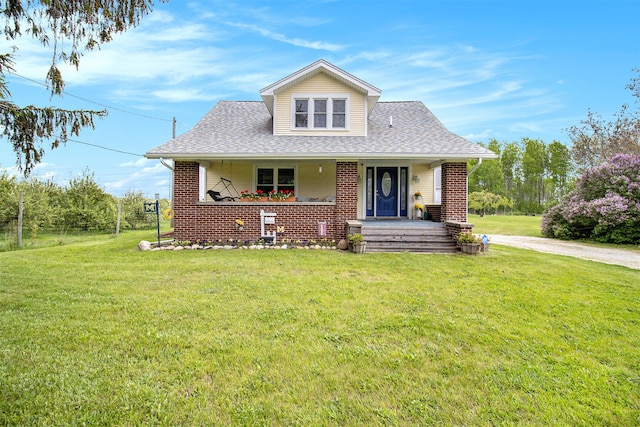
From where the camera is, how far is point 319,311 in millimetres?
4395

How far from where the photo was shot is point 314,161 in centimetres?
1213

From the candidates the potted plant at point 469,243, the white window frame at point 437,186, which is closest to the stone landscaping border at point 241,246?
the potted plant at point 469,243

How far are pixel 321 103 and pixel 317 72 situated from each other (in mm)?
1077

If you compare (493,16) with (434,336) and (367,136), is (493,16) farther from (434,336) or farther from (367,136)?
(434,336)

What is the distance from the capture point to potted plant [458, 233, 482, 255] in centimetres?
908

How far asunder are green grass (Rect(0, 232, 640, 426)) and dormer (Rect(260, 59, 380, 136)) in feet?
23.1

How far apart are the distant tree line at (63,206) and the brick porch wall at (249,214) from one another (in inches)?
244

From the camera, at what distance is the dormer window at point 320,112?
12.0m

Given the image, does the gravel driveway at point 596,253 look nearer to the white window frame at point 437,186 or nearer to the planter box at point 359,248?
the white window frame at point 437,186

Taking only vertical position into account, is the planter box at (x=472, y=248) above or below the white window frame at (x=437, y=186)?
below

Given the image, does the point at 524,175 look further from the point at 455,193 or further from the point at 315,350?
the point at 315,350

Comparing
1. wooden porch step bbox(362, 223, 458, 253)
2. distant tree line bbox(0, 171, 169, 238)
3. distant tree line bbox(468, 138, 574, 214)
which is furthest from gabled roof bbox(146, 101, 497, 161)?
distant tree line bbox(468, 138, 574, 214)

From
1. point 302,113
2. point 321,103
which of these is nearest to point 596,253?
point 321,103

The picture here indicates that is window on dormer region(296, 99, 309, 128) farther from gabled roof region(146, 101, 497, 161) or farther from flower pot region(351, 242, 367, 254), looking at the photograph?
flower pot region(351, 242, 367, 254)
